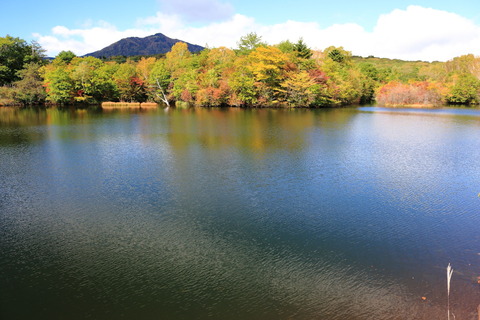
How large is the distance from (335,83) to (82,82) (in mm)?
37477

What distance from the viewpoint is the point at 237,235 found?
698 cm

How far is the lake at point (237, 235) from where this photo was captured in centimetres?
492

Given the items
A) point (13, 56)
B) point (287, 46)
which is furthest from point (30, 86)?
point (287, 46)

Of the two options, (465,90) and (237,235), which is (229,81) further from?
(237,235)

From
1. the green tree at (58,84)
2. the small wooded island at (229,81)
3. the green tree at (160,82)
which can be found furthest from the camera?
the green tree at (160,82)

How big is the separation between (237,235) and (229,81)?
39.2 m

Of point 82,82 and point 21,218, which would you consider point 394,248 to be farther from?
point 82,82

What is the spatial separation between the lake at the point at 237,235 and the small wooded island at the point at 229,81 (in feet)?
102

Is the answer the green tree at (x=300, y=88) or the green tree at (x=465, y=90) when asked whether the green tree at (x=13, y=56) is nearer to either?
the green tree at (x=300, y=88)

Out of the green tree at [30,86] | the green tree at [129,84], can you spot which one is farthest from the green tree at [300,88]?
the green tree at [30,86]

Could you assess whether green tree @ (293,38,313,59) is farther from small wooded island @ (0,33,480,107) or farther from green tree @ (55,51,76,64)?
green tree @ (55,51,76,64)

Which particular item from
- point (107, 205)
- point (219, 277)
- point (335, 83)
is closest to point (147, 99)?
point (335, 83)

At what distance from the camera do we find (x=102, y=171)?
11797 mm

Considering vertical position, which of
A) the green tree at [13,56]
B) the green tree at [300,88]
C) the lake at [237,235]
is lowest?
the lake at [237,235]
